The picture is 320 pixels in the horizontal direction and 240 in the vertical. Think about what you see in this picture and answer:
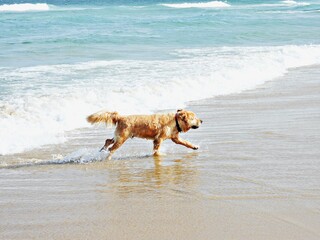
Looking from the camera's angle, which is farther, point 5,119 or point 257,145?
point 5,119

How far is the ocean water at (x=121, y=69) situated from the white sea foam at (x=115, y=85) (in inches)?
0.7

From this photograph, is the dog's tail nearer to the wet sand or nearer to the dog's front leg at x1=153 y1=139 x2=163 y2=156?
the wet sand

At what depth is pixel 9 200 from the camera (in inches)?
221

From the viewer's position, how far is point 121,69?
1611cm

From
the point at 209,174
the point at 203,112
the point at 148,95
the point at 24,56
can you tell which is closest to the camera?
the point at 209,174

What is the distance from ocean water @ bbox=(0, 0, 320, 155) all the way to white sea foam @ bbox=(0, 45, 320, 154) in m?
0.02

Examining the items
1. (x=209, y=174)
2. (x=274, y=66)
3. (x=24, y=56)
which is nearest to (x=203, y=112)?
(x=209, y=174)

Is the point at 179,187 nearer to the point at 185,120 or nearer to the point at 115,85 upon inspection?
the point at 185,120

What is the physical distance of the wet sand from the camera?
187 inches

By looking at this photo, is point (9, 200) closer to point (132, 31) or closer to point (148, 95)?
point (148, 95)

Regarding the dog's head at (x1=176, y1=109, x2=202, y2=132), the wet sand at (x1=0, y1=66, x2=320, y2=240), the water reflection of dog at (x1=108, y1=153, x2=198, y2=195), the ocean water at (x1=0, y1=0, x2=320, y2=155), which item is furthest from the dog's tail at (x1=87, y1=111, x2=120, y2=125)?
the ocean water at (x1=0, y1=0, x2=320, y2=155)

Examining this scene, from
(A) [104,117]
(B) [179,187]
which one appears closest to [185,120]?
(A) [104,117]

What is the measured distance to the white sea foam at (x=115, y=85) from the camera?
9.67 metres

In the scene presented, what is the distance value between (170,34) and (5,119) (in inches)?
775
